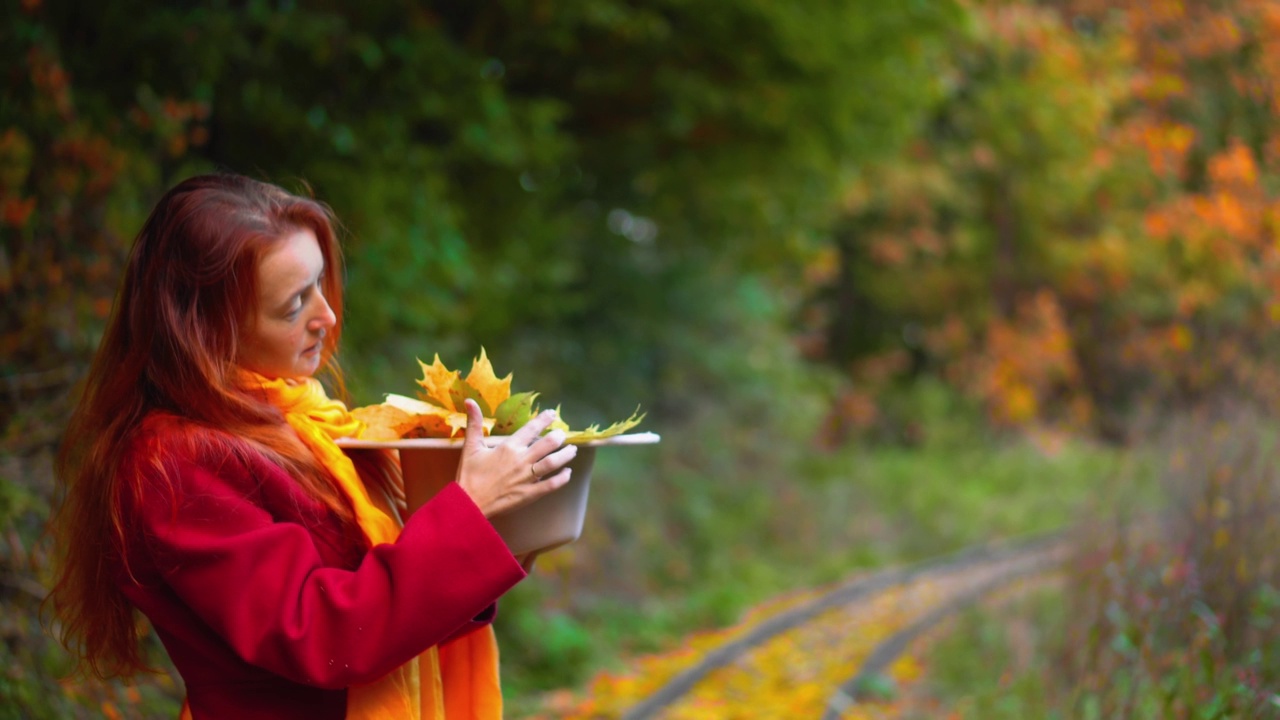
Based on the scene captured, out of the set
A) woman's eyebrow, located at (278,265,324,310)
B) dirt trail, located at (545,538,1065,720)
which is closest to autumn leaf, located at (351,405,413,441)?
woman's eyebrow, located at (278,265,324,310)

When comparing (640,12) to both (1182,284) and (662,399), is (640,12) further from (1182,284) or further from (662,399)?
(1182,284)

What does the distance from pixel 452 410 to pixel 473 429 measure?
0.16 m

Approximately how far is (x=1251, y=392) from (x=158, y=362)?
7163mm

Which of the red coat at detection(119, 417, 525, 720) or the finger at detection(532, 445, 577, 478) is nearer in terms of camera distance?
the red coat at detection(119, 417, 525, 720)

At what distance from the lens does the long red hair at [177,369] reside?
1.65 m

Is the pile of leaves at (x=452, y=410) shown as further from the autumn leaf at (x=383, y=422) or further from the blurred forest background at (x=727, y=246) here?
the blurred forest background at (x=727, y=246)

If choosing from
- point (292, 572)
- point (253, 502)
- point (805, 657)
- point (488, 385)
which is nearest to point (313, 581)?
point (292, 572)

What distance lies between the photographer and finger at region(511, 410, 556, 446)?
1.66 meters

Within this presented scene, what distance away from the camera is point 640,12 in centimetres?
620

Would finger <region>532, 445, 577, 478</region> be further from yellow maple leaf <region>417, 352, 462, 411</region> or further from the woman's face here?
the woman's face

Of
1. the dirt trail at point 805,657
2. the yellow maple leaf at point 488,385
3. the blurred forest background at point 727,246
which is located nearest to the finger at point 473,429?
the yellow maple leaf at point 488,385

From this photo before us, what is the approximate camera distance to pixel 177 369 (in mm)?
1659

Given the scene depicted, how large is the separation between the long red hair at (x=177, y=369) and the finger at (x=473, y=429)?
244 mm

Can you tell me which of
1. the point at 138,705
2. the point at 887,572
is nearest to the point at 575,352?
the point at 887,572
